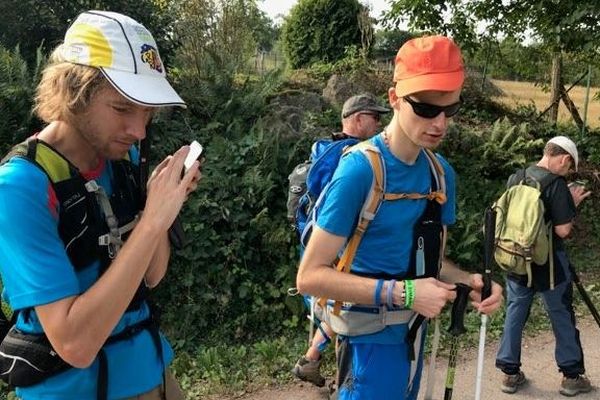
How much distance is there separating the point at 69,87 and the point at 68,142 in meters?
0.15

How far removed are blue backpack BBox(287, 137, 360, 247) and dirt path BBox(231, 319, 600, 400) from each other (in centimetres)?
128

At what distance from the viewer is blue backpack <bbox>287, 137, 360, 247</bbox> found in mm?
3637

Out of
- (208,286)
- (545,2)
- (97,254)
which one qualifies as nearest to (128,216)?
(97,254)

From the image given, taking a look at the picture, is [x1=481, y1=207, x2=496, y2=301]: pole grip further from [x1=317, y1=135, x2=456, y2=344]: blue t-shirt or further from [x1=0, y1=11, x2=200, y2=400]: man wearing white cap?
[x1=0, y1=11, x2=200, y2=400]: man wearing white cap

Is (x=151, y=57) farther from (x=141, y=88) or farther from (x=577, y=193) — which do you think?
(x=577, y=193)

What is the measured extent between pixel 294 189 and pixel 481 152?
4990mm

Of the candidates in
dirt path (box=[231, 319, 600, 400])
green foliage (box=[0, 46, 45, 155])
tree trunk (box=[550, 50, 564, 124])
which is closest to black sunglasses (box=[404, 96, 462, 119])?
dirt path (box=[231, 319, 600, 400])

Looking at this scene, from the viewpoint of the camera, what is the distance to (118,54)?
1.55m

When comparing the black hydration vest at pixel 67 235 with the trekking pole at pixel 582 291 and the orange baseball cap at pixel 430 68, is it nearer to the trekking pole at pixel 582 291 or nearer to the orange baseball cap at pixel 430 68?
the orange baseball cap at pixel 430 68

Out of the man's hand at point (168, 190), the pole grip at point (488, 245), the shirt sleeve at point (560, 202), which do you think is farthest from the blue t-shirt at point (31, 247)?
the shirt sleeve at point (560, 202)

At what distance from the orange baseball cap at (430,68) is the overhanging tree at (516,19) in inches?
203

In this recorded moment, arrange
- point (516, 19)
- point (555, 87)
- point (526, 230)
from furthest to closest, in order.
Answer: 1. point (555, 87)
2. point (516, 19)
3. point (526, 230)

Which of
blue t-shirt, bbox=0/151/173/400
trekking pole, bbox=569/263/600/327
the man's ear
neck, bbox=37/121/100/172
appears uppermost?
the man's ear

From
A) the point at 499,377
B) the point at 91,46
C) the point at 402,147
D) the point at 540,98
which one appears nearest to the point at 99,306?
the point at 91,46
